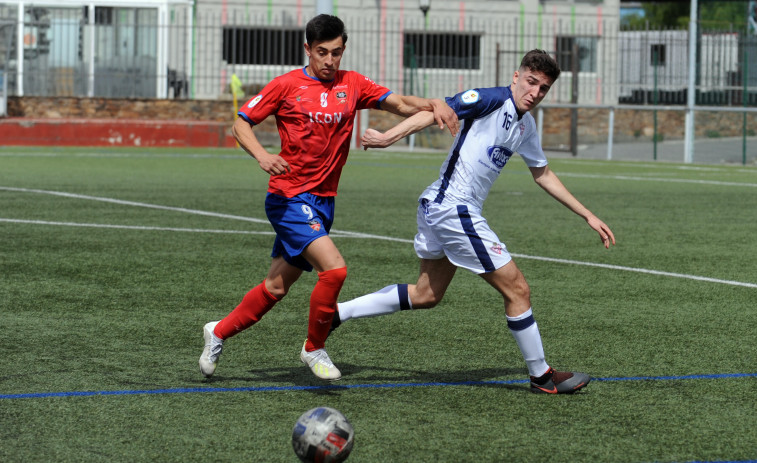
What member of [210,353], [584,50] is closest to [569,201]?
[210,353]

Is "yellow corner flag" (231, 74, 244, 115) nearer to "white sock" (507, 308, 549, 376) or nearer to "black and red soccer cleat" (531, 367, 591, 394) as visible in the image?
"white sock" (507, 308, 549, 376)

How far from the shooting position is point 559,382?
5.51 meters

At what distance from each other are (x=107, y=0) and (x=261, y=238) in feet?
77.4

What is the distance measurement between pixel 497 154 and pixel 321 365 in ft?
4.25

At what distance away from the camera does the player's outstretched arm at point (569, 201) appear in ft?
19.5

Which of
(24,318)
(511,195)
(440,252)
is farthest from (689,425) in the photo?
(511,195)

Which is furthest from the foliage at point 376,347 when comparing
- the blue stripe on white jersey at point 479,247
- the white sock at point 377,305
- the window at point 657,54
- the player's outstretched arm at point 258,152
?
the window at point 657,54

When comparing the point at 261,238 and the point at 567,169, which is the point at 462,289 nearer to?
the point at 261,238

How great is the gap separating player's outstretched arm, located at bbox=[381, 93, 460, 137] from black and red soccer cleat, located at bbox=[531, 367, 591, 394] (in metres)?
1.18

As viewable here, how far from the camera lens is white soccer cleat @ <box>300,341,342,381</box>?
18.3ft

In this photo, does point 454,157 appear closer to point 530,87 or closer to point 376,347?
point 530,87

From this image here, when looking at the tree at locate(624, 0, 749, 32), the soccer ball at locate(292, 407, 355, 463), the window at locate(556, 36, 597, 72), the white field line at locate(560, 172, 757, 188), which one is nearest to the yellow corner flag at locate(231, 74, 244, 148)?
the white field line at locate(560, 172, 757, 188)

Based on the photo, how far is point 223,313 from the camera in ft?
24.8

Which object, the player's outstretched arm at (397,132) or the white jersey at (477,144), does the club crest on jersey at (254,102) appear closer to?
the player's outstretched arm at (397,132)
